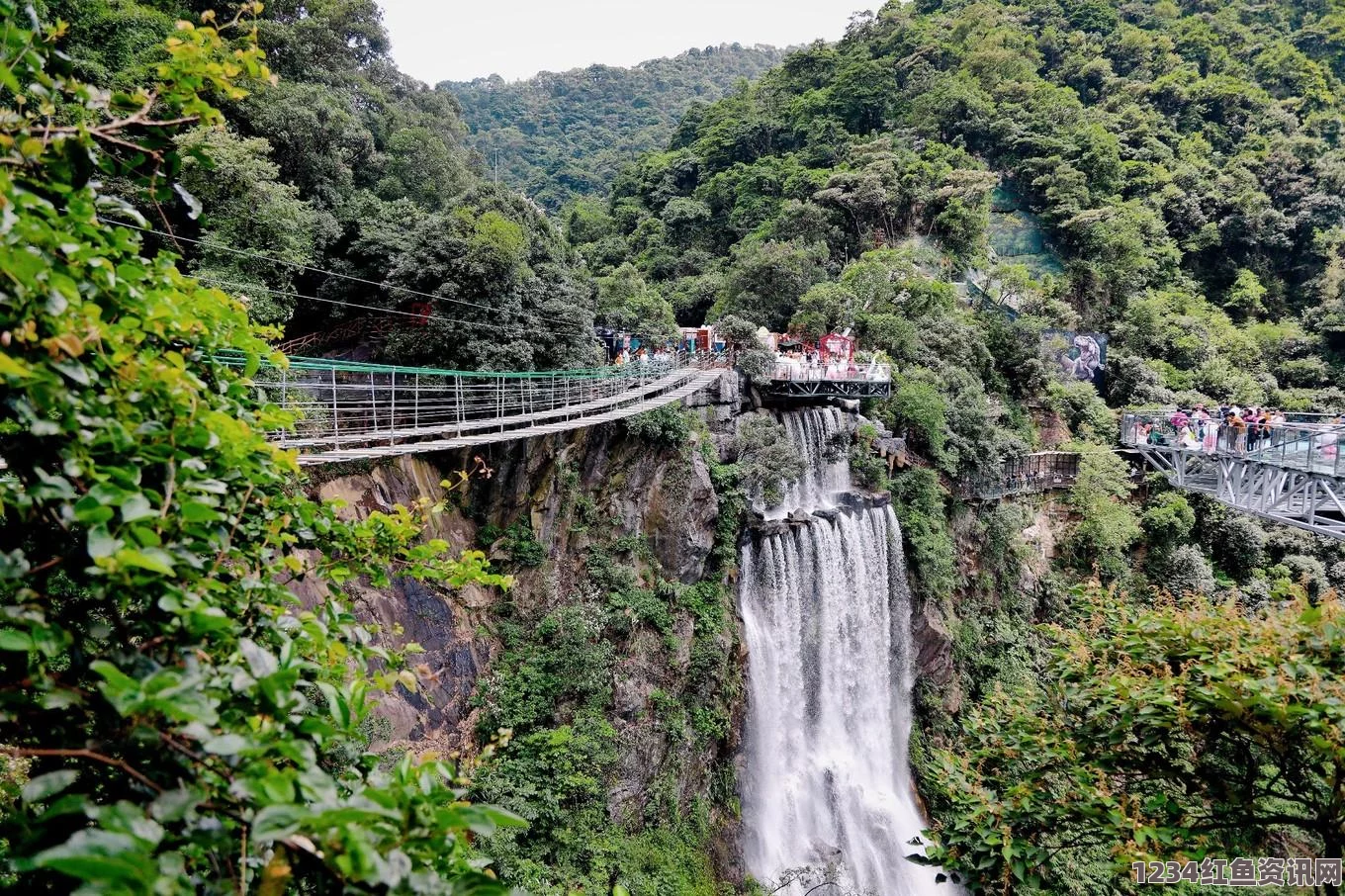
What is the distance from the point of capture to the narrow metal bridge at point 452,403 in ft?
25.5

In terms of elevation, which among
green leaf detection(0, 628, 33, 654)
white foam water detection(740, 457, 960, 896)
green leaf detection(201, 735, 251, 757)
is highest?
green leaf detection(0, 628, 33, 654)

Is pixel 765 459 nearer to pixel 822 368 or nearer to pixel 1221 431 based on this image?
pixel 822 368

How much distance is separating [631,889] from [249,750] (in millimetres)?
10149

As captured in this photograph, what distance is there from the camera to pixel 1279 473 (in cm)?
1038

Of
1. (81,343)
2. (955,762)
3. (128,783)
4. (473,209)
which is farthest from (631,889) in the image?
(473,209)

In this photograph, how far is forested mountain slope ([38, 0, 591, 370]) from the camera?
35.1ft

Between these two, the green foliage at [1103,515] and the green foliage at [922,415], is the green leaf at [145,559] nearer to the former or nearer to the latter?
the green foliage at [922,415]

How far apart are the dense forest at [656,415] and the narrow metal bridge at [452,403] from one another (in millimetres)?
670

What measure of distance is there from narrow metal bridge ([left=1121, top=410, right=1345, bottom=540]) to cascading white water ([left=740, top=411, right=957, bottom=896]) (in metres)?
6.39

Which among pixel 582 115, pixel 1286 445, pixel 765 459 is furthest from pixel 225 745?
pixel 582 115

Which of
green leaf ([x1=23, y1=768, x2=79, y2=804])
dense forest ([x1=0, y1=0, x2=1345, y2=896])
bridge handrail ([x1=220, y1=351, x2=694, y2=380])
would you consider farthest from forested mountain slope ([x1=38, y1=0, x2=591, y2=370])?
green leaf ([x1=23, y1=768, x2=79, y2=804])

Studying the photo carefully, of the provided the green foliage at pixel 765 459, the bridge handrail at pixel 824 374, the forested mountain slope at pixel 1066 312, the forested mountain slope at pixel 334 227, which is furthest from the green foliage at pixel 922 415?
the forested mountain slope at pixel 334 227

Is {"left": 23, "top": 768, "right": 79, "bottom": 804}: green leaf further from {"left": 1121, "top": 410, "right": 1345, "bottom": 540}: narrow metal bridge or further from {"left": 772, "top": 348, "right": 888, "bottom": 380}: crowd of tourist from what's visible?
{"left": 772, "top": 348, "right": 888, "bottom": 380}: crowd of tourist

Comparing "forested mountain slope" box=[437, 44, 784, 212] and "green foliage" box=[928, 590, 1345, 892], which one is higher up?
"forested mountain slope" box=[437, 44, 784, 212]
